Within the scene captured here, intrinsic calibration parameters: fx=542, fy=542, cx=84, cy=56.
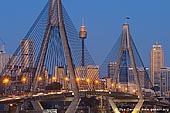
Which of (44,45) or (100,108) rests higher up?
(44,45)

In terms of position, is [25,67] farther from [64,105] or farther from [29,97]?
[64,105]

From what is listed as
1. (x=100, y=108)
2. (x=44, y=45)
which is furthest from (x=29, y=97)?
(x=100, y=108)

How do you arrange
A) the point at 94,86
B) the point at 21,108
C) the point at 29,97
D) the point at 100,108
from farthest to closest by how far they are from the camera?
the point at 100,108, the point at 94,86, the point at 21,108, the point at 29,97

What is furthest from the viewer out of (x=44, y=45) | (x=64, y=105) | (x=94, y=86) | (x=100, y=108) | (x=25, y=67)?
(x=100, y=108)

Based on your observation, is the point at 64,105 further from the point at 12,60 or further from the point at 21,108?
the point at 12,60

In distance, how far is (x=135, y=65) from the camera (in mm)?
66125

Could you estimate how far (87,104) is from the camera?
282ft

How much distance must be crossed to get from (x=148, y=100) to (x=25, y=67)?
101ft

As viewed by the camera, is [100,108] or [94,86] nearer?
[94,86]

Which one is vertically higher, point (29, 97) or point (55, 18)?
point (55, 18)

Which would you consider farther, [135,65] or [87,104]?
[87,104]

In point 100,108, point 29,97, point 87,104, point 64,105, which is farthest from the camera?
point 87,104

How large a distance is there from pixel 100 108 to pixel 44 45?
1588 inches

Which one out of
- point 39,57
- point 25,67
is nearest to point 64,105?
point 25,67
